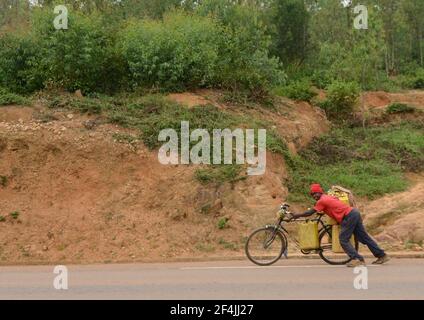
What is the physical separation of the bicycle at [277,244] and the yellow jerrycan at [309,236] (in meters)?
0.09

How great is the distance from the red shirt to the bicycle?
0.46 m

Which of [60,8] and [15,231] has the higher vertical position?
[60,8]

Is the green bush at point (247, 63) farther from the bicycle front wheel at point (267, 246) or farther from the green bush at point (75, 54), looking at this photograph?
the bicycle front wheel at point (267, 246)

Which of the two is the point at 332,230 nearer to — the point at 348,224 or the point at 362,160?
the point at 348,224

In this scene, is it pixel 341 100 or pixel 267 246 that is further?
pixel 341 100

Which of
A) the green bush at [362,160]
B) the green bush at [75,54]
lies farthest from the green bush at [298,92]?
the green bush at [75,54]

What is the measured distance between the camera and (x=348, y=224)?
37.0 feet

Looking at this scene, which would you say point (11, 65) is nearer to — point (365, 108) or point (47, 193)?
point (47, 193)

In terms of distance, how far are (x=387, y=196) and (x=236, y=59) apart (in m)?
8.68

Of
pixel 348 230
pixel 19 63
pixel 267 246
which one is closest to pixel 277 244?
pixel 267 246

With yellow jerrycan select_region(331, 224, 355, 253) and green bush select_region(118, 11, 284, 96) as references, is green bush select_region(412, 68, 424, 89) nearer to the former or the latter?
green bush select_region(118, 11, 284, 96)

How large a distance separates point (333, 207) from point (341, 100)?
48.1 feet

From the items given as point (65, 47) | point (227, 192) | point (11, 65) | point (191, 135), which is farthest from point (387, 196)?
point (11, 65)

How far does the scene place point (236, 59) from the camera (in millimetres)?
23422
